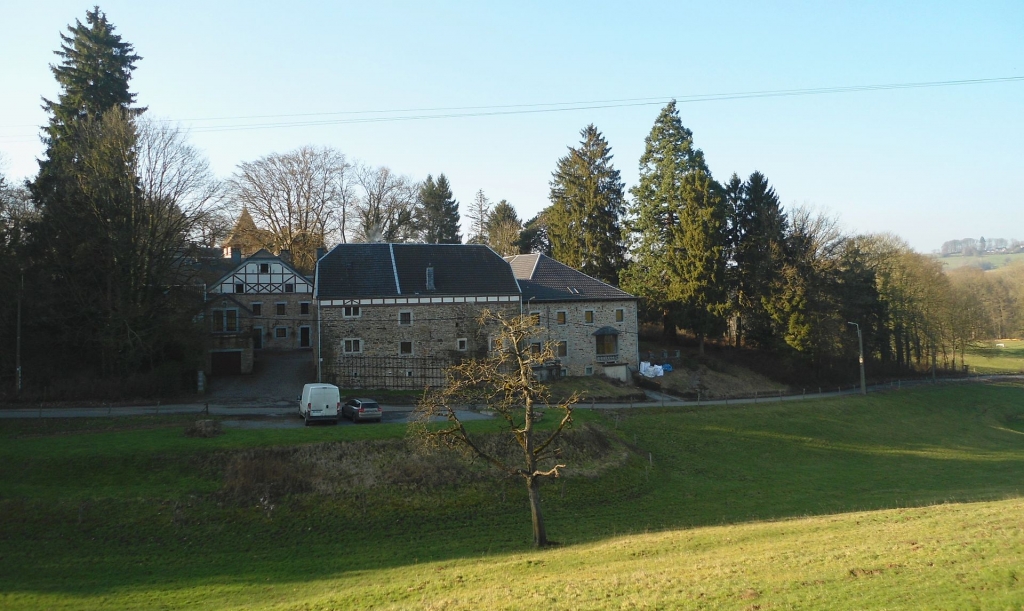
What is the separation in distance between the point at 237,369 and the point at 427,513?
2223cm

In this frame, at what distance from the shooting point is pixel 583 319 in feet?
139

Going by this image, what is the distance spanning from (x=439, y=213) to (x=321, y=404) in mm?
54542

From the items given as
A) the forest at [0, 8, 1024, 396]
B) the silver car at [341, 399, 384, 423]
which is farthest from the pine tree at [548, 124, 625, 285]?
the silver car at [341, 399, 384, 423]

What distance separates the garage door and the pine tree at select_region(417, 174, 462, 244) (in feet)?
124

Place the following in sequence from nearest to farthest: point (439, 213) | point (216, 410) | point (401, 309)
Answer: point (216, 410) < point (401, 309) < point (439, 213)

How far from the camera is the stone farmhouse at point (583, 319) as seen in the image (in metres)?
41.7

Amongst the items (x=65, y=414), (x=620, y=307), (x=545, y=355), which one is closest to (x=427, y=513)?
(x=545, y=355)

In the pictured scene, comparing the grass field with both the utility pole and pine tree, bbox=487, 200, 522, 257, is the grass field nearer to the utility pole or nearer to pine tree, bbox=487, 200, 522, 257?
the utility pole

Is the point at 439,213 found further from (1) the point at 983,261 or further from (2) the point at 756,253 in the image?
(1) the point at 983,261

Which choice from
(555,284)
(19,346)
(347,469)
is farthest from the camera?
(555,284)

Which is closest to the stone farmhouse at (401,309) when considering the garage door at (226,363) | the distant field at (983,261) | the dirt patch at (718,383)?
the garage door at (226,363)

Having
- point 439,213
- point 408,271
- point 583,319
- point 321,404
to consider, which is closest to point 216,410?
point 321,404

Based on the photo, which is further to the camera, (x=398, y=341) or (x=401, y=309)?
(x=401, y=309)

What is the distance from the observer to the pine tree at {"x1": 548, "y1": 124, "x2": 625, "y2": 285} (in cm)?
5447
